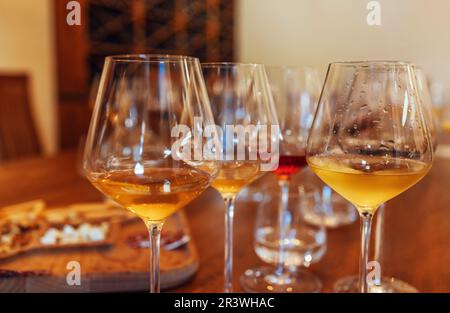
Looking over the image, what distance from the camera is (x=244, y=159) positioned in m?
0.56

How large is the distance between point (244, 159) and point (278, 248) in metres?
0.18

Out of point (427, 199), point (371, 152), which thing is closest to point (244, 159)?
point (371, 152)

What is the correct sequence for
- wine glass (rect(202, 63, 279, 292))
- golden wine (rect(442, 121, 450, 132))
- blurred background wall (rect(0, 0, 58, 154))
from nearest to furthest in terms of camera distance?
1. wine glass (rect(202, 63, 279, 292))
2. golden wine (rect(442, 121, 450, 132))
3. blurred background wall (rect(0, 0, 58, 154))

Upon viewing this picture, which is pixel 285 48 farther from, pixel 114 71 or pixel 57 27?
pixel 57 27

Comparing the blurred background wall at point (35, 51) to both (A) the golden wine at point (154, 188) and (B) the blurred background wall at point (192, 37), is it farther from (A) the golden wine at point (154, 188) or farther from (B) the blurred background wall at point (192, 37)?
(A) the golden wine at point (154, 188)

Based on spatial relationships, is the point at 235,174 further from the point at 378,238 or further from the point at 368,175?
the point at 378,238

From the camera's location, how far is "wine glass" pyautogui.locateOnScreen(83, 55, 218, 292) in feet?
1.51

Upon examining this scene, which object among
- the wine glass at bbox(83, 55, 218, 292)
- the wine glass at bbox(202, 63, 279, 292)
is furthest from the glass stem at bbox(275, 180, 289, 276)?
the wine glass at bbox(83, 55, 218, 292)

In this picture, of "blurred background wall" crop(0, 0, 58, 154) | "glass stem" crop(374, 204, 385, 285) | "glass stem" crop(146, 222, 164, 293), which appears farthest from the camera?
"blurred background wall" crop(0, 0, 58, 154)

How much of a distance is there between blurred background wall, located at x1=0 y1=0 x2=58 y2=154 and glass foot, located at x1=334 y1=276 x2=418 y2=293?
2.18 metres

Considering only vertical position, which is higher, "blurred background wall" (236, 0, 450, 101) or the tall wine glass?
"blurred background wall" (236, 0, 450, 101)

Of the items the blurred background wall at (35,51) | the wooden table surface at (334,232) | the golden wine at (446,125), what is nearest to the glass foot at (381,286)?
the wooden table surface at (334,232)

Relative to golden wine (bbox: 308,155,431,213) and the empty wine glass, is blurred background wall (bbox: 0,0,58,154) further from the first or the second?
golden wine (bbox: 308,155,431,213)

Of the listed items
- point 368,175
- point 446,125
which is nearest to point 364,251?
point 368,175
